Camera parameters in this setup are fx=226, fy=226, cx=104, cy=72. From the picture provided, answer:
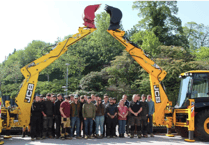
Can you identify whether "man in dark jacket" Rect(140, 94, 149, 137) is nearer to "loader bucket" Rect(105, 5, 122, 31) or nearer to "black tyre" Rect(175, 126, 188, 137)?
"black tyre" Rect(175, 126, 188, 137)

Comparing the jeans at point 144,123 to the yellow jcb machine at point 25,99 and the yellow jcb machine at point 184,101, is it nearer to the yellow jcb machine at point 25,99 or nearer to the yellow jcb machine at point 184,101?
the yellow jcb machine at point 184,101

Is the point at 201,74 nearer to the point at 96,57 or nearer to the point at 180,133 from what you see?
the point at 180,133

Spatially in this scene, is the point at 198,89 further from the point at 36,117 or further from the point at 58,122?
the point at 36,117

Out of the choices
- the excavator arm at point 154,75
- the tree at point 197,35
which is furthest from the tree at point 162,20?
the excavator arm at point 154,75

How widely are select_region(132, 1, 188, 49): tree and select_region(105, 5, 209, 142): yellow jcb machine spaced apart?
2814 centimetres

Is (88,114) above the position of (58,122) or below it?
above

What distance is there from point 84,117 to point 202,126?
4.92m

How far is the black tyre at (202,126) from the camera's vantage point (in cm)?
916

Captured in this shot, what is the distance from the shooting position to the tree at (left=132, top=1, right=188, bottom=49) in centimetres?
3794

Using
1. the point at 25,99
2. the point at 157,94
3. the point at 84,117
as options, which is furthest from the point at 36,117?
the point at 157,94

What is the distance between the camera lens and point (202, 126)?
9.19 m

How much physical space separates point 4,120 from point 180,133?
309 inches

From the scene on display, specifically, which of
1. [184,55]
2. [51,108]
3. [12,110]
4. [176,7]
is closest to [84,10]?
[51,108]

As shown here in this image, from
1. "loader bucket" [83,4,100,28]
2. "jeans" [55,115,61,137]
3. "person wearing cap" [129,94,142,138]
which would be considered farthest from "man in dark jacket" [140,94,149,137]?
"loader bucket" [83,4,100,28]
